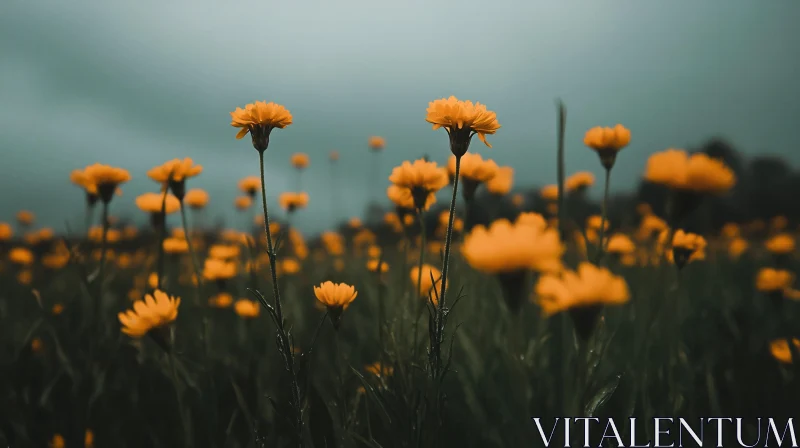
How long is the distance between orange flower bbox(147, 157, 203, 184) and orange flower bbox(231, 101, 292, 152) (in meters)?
0.57

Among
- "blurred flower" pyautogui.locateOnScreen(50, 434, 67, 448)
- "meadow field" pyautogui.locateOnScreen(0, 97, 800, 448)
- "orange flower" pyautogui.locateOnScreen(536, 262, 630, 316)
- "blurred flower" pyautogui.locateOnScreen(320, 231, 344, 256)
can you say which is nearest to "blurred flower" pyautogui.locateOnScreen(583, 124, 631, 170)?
"meadow field" pyautogui.locateOnScreen(0, 97, 800, 448)

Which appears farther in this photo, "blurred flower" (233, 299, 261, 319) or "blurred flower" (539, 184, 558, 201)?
"blurred flower" (539, 184, 558, 201)

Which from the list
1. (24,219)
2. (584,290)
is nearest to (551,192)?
(584,290)

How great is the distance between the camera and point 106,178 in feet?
5.36

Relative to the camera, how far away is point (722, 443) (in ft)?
4.60

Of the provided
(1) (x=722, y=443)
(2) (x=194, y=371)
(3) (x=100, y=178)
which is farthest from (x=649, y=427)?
(3) (x=100, y=178)

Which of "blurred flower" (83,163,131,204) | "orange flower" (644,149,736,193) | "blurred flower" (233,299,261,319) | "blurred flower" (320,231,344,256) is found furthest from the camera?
"blurred flower" (320,231,344,256)

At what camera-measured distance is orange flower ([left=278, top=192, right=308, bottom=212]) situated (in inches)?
114

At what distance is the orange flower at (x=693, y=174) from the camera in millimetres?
973

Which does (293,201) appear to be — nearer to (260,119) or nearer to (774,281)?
(260,119)

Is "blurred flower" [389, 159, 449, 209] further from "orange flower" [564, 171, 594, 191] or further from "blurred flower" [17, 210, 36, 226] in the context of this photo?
"blurred flower" [17, 210, 36, 226]

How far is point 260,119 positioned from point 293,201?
6.06ft

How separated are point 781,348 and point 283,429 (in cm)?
195

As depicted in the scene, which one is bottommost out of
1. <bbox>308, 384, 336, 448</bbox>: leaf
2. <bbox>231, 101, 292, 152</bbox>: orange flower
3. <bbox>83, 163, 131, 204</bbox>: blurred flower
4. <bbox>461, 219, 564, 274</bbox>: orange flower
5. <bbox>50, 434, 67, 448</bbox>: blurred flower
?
<bbox>50, 434, 67, 448</bbox>: blurred flower
